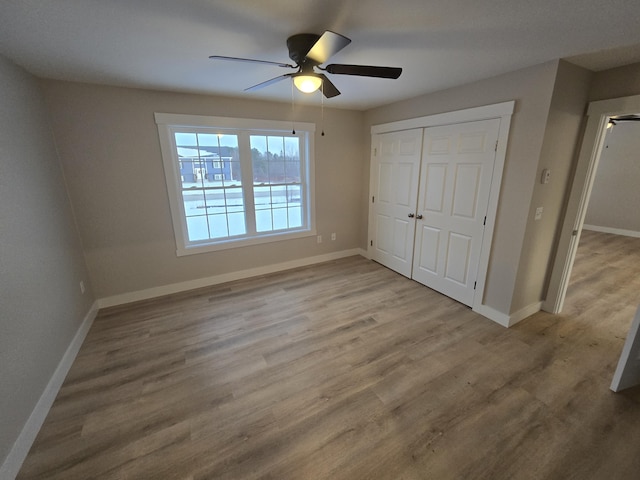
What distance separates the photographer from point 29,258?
1.87m

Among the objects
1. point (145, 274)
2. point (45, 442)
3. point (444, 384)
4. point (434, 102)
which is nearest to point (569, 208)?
point (434, 102)

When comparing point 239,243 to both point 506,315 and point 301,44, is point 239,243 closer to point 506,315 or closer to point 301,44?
point 301,44

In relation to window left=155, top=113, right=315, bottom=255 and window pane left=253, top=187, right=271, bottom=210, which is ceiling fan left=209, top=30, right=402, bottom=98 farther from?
window pane left=253, top=187, right=271, bottom=210

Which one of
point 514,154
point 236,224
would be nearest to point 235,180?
point 236,224

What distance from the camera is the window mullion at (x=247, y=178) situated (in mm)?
3522

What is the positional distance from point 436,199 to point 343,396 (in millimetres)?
2489

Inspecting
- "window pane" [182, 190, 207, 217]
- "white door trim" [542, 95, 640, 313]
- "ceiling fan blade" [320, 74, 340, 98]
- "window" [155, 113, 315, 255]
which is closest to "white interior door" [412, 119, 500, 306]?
"white door trim" [542, 95, 640, 313]

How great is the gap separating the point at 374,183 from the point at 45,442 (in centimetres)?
426

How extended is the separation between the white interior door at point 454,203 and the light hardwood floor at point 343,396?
1.40ft

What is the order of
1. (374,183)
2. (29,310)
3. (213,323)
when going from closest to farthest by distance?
(29,310) < (213,323) < (374,183)

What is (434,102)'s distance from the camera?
10.0 feet

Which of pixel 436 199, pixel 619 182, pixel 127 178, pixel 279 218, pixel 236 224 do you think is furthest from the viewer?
pixel 619 182

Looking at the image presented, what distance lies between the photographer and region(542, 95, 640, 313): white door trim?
2.25m

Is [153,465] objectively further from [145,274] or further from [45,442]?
[145,274]
